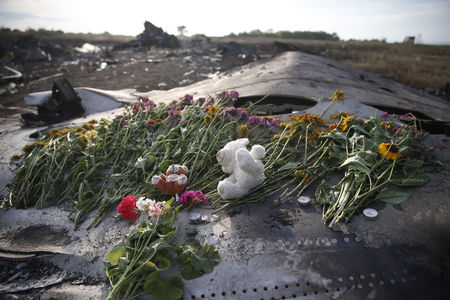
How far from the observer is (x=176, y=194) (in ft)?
7.27

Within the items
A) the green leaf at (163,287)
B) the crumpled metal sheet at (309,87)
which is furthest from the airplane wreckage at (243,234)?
the crumpled metal sheet at (309,87)

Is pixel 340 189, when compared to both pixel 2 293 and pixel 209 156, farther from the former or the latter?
pixel 2 293

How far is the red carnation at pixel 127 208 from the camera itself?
205 centimetres

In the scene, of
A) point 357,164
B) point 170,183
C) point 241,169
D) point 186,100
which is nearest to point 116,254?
point 170,183

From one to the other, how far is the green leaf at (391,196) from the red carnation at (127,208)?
6.42ft

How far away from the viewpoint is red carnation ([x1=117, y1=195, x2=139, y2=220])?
205 cm

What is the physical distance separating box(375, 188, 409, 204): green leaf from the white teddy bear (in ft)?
3.06

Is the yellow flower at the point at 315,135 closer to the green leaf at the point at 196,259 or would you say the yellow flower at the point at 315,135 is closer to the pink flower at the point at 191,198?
the pink flower at the point at 191,198

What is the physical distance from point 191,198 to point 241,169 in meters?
0.52

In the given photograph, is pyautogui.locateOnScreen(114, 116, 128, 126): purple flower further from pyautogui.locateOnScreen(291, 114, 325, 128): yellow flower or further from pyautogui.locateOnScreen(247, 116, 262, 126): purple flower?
pyautogui.locateOnScreen(291, 114, 325, 128): yellow flower

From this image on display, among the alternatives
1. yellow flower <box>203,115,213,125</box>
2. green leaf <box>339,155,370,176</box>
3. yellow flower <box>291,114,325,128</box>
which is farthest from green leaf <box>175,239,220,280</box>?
yellow flower <box>291,114,325,128</box>

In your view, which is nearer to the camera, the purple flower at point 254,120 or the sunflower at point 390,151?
the sunflower at point 390,151

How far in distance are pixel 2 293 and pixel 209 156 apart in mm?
1859

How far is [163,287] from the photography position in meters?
1.47
